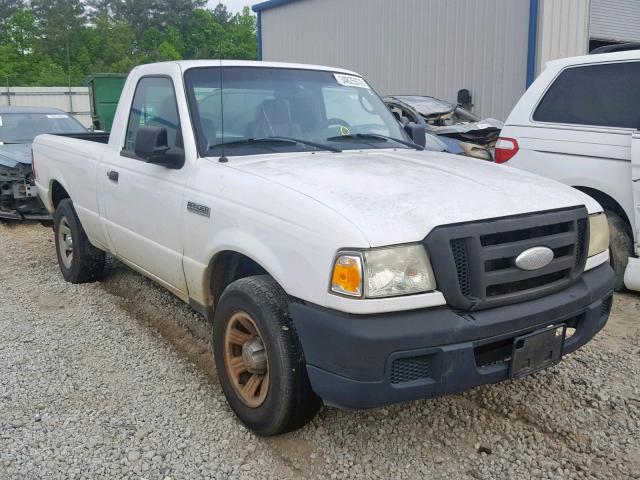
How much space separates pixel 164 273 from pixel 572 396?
2520 millimetres

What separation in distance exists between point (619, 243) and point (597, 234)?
6.50ft

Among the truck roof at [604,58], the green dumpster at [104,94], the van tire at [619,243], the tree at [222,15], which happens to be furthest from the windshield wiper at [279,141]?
the tree at [222,15]

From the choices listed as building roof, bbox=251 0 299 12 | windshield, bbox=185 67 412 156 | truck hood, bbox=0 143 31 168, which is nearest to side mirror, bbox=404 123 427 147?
windshield, bbox=185 67 412 156

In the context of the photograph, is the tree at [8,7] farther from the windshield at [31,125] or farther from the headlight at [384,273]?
the headlight at [384,273]

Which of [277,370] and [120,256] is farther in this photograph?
[120,256]

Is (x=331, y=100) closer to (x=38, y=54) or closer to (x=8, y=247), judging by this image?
(x=8, y=247)

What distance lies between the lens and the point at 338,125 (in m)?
4.19

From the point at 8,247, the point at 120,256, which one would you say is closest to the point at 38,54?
the point at 8,247

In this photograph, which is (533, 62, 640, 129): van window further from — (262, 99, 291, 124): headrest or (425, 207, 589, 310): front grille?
(262, 99, 291, 124): headrest

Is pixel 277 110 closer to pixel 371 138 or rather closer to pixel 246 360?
pixel 371 138

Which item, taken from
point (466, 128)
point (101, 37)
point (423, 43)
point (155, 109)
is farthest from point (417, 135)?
point (101, 37)

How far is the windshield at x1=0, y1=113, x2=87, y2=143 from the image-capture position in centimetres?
962

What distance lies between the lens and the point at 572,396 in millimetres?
3592

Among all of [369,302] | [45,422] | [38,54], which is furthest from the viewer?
[38,54]
